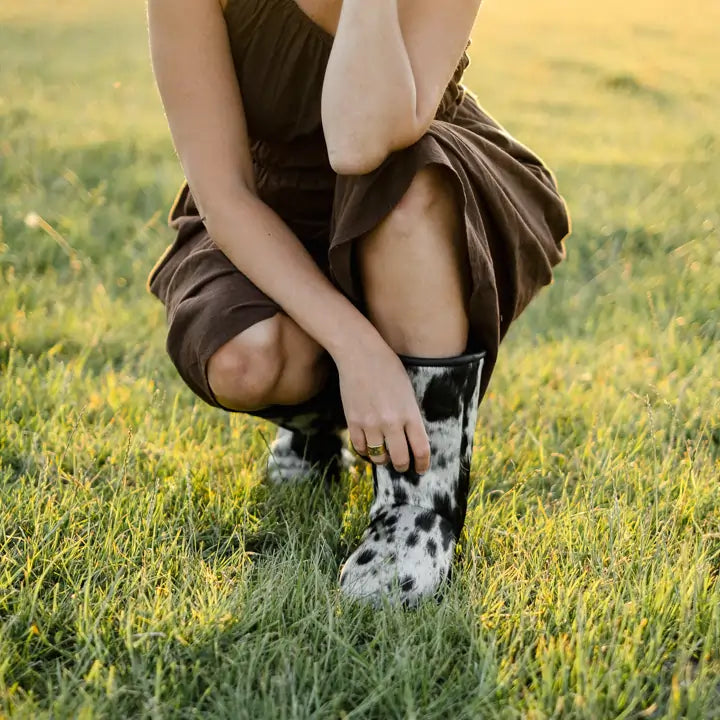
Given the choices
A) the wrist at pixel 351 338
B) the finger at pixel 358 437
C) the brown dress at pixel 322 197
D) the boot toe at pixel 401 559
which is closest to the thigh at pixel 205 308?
the brown dress at pixel 322 197

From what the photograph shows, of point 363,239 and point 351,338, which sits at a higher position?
point 363,239

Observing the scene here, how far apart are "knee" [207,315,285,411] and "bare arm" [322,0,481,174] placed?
34 cm

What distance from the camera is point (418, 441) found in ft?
5.90

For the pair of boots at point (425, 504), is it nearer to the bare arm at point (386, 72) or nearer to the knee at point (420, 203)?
the knee at point (420, 203)

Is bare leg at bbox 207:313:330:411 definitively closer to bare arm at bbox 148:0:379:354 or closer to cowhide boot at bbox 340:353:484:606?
bare arm at bbox 148:0:379:354

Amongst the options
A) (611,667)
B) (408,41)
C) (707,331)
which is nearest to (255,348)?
(408,41)

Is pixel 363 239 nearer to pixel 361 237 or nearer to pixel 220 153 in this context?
pixel 361 237

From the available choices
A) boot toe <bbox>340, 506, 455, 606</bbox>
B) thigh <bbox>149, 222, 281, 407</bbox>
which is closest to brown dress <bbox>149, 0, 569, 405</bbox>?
thigh <bbox>149, 222, 281, 407</bbox>

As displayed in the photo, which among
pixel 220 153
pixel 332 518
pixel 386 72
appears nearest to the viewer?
pixel 386 72

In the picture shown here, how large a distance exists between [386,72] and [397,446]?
0.63 metres

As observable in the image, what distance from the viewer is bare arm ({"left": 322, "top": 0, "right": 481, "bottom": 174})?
1729mm

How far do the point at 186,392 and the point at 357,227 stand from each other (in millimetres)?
1199

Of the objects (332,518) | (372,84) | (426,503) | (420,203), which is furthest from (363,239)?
(332,518)

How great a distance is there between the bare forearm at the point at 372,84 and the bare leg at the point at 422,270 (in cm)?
10
